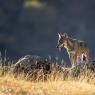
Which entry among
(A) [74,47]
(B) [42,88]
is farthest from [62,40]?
(B) [42,88]

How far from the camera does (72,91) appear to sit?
49.7 ft

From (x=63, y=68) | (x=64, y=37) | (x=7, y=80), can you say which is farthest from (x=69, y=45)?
(x=7, y=80)

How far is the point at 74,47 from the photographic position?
3162 cm

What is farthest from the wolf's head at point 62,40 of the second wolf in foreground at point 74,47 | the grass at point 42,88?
the grass at point 42,88

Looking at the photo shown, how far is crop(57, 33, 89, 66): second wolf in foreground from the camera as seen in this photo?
30750 millimetres

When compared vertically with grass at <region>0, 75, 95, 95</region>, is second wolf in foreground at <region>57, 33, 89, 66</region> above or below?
above

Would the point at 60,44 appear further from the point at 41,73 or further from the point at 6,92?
the point at 6,92

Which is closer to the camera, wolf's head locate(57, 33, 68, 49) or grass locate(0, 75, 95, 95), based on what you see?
grass locate(0, 75, 95, 95)

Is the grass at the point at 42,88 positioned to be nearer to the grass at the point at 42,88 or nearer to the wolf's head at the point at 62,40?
the grass at the point at 42,88

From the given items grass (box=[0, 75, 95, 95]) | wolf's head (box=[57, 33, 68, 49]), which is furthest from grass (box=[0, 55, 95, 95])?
wolf's head (box=[57, 33, 68, 49])

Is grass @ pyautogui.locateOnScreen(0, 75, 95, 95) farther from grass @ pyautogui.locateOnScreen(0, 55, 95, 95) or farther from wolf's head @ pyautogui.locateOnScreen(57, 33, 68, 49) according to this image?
wolf's head @ pyautogui.locateOnScreen(57, 33, 68, 49)

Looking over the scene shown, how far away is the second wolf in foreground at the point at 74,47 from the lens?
30750mm

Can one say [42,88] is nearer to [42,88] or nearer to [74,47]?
[42,88]

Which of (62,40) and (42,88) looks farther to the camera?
(62,40)
